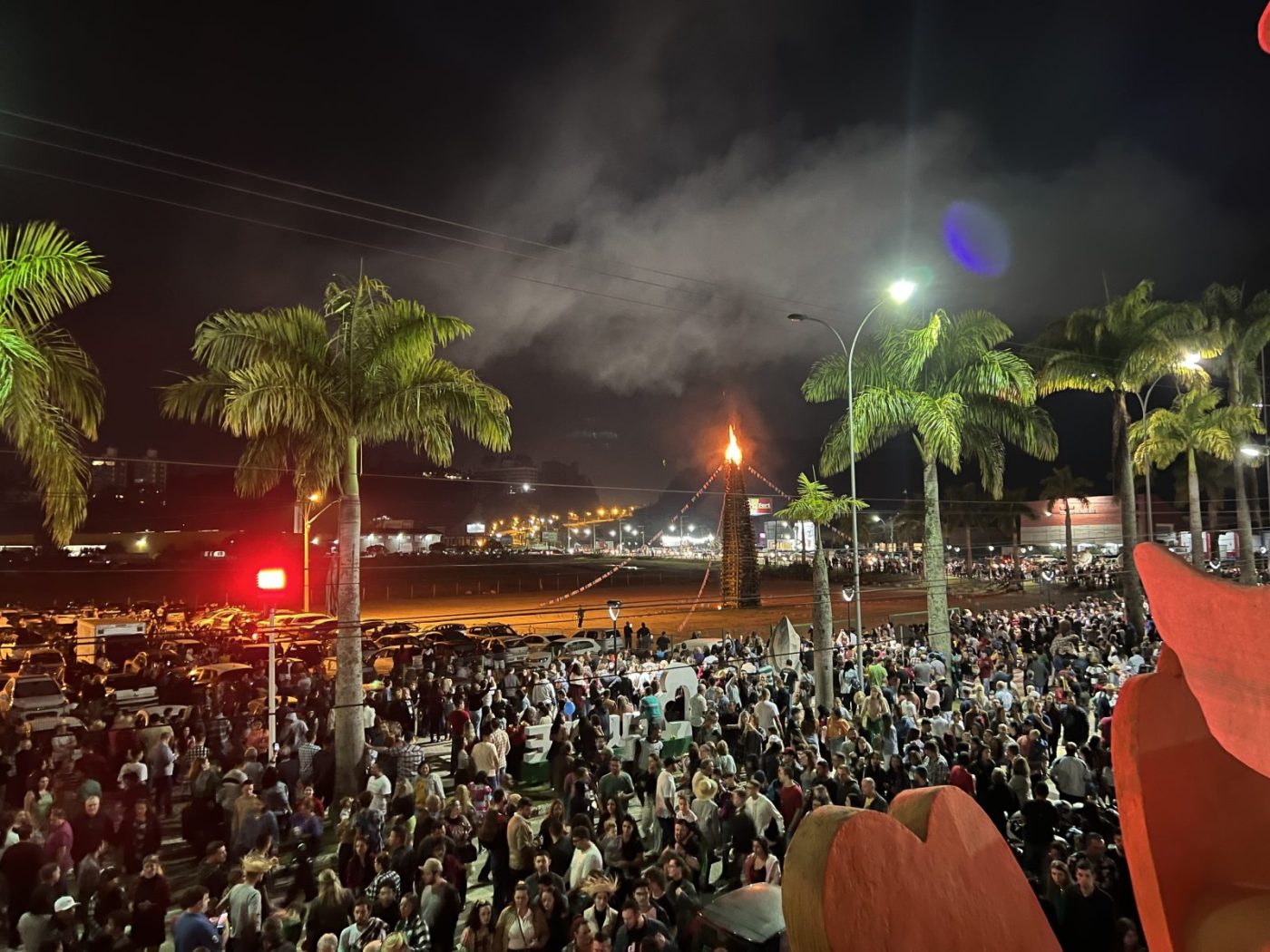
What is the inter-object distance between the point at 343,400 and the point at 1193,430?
1162 inches

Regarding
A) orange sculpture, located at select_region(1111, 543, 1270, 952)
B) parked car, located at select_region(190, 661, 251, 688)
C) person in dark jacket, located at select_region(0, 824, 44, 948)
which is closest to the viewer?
orange sculpture, located at select_region(1111, 543, 1270, 952)

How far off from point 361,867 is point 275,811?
233 cm

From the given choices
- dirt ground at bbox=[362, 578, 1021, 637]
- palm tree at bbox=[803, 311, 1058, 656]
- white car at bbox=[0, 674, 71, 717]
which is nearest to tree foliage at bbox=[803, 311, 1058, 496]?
palm tree at bbox=[803, 311, 1058, 656]

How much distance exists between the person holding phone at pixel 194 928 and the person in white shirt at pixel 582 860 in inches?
111

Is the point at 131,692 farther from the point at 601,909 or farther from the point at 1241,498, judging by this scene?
the point at 1241,498

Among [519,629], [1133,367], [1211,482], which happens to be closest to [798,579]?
[1211,482]

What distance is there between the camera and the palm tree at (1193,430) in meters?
27.2

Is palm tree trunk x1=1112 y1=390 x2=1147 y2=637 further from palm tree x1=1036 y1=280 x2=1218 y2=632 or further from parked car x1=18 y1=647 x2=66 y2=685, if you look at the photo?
parked car x1=18 y1=647 x2=66 y2=685

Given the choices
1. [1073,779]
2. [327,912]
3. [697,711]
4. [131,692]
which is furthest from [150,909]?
[131,692]

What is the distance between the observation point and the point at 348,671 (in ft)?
40.7

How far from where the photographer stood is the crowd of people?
634 centimetres

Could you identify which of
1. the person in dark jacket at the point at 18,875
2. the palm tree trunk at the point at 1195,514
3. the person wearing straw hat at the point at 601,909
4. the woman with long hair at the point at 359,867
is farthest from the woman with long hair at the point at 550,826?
the palm tree trunk at the point at 1195,514

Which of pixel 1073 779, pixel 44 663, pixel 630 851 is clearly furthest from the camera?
pixel 44 663

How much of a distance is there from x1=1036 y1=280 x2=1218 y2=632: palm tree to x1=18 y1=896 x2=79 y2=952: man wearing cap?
25.5 meters
